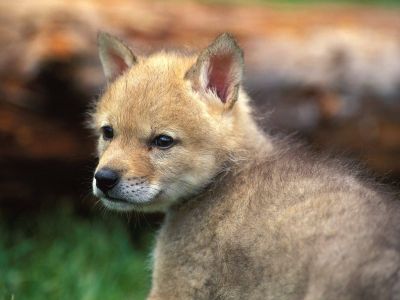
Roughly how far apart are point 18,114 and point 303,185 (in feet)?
11.5

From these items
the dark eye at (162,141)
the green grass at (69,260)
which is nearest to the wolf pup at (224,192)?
the dark eye at (162,141)

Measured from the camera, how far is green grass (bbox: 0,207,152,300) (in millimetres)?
6562

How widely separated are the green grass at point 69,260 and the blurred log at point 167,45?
1.37 ft

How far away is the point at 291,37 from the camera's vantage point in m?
8.12

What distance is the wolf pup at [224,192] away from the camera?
14.1ft

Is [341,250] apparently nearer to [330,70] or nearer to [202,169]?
[202,169]

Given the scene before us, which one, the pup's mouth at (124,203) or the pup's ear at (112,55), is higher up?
the pup's ear at (112,55)

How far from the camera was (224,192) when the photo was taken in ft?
17.4

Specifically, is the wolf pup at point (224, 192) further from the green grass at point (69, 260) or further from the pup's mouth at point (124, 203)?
the green grass at point (69, 260)

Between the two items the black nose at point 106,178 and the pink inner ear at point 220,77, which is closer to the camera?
the black nose at point 106,178

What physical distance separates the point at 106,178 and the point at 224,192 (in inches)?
30.0

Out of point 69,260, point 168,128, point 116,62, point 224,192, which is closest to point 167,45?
point 116,62

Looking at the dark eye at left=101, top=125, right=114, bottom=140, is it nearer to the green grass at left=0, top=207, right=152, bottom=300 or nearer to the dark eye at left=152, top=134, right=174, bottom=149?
the dark eye at left=152, top=134, right=174, bottom=149

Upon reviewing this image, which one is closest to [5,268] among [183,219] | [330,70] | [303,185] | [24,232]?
[24,232]
